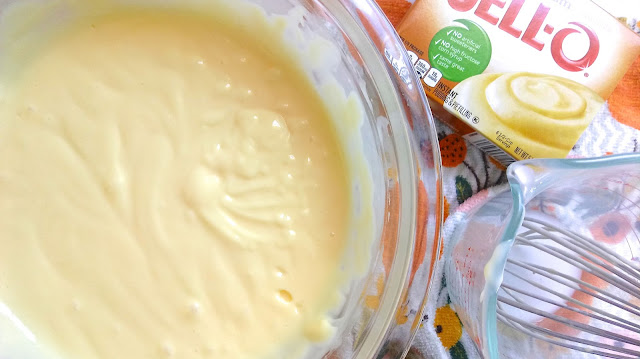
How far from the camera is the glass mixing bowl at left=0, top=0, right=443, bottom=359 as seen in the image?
63 centimetres

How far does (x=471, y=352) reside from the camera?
0.81m

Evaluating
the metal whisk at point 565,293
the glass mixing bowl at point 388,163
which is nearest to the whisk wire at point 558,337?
the metal whisk at point 565,293

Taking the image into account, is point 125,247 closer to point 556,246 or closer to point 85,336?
point 85,336

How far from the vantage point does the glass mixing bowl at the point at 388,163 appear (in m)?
0.63

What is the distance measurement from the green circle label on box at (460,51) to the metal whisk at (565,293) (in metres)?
0.24

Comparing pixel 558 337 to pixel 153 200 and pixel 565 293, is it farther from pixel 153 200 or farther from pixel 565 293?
pixel 153 200

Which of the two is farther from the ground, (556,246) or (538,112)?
(538,112)

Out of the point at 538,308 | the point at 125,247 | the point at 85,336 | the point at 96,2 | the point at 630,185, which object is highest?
the point at 630,185

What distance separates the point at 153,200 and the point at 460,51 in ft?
1.63

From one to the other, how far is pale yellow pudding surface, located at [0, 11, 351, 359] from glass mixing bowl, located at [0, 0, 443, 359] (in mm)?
99

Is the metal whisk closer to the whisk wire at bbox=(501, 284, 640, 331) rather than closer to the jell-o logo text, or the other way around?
the whisk wire at bbox=(501, 284, 640, 331)

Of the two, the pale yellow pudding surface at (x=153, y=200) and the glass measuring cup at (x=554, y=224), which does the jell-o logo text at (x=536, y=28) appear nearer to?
the glass measuring cup at (x=554, y=224)

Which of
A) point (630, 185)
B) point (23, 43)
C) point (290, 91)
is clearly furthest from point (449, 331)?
point (23, 43)

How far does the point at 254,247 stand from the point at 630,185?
1.70ft
